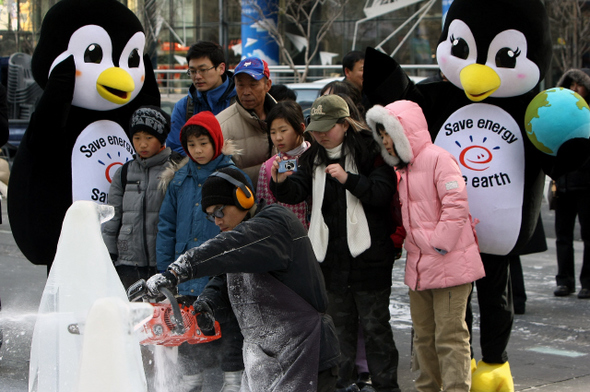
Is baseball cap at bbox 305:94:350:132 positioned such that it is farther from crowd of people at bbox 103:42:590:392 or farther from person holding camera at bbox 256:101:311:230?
person holding camera at bbox 256:101:311:230

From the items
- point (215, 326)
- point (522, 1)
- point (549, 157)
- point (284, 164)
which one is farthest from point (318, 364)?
point (522, 1)

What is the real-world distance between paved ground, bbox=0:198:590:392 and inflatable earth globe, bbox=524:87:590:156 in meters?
1.47

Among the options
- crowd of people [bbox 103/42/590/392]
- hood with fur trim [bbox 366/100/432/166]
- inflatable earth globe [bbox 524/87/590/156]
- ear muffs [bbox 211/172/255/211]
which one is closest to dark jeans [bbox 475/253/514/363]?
crowd of people [bbox 103/42/590/392]

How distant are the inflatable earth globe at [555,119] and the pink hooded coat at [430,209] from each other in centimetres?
58

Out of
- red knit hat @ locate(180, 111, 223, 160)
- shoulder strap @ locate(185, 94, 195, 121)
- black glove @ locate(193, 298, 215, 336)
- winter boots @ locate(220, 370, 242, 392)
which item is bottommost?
winter boots @ locate(220, 370, 242, 392)

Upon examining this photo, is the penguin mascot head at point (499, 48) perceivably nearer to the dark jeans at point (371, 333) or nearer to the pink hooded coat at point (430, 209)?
the pink hooded coat at point (430, 209)

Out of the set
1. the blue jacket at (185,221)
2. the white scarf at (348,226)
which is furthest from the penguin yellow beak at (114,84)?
the white scarf at (348,226)

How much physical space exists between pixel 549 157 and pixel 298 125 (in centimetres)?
150

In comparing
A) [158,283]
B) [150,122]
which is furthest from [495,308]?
[158,283]

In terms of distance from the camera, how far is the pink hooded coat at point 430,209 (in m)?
4.19

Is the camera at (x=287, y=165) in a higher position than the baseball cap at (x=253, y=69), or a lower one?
lower

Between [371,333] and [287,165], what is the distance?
3.55 feet

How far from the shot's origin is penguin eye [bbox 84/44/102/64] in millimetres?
5012

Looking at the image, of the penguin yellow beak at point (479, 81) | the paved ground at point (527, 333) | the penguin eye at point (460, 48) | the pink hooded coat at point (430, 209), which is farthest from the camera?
the paved ground at point (527, 333)
